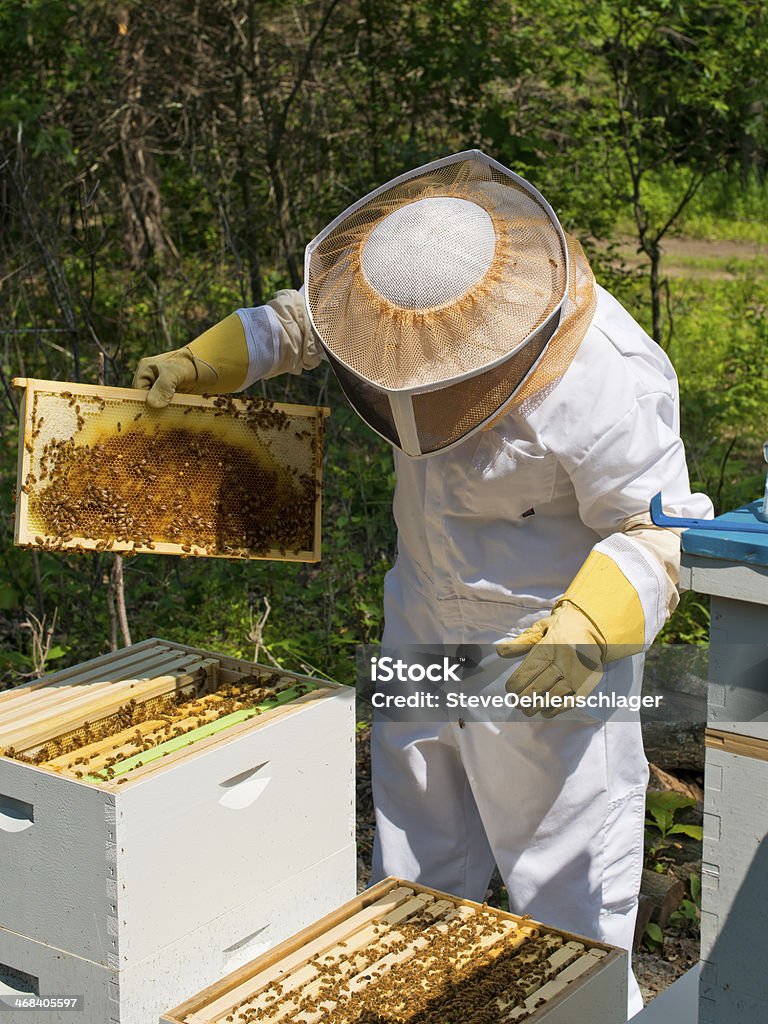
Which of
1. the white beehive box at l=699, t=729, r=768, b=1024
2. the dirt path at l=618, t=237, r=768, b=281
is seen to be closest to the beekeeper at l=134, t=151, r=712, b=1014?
the white beehive box at l=699, t=729, r=768, b=1024

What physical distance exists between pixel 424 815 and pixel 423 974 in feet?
2.05

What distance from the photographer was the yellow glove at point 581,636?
1919mm

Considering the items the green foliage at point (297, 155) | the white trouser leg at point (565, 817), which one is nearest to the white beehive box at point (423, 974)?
the white trouser leg at point (565, 817)

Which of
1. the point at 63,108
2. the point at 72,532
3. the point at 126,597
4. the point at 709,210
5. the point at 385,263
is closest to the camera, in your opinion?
the point at 385,263

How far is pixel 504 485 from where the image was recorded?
2.23 metres

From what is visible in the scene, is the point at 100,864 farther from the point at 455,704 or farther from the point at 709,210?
the point at 709,210

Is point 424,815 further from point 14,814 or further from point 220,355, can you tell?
point 220,355

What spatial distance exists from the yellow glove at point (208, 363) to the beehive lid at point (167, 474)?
98 millimetres

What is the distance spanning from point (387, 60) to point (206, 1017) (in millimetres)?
5727

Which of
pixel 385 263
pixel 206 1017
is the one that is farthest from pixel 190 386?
pixel 206 1017

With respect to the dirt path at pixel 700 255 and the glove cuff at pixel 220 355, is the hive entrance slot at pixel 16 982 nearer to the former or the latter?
the glove cuff at pixel 220 355

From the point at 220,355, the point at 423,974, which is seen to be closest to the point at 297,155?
the point at 220,355

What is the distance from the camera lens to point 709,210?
12266 mm

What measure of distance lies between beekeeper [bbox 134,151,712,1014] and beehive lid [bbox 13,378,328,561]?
0.38 ft
